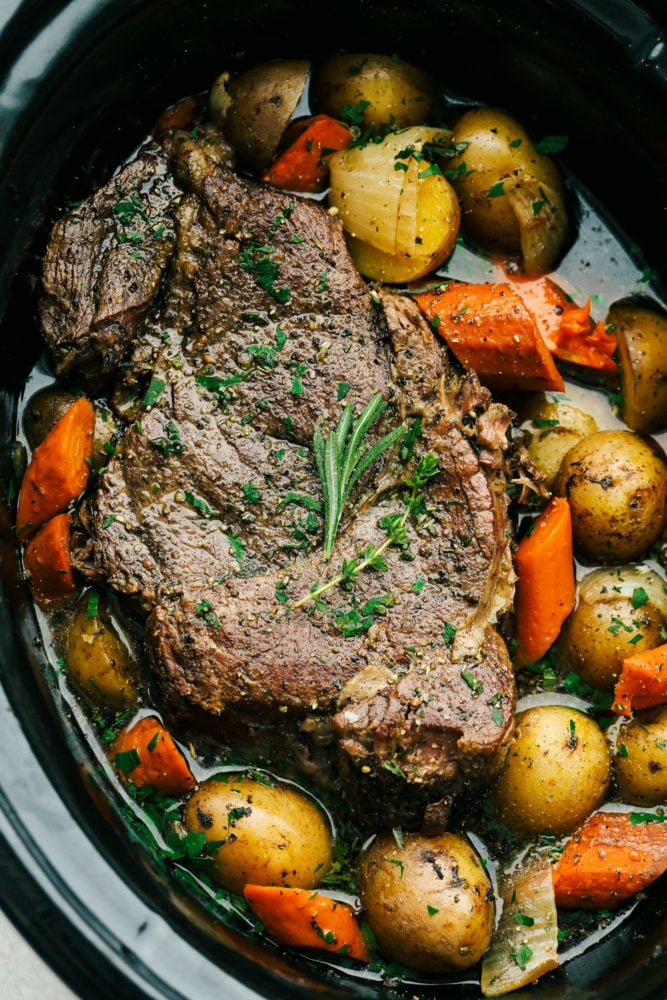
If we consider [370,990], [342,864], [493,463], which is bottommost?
[370,990]

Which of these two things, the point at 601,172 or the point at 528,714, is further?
the point at 601,172

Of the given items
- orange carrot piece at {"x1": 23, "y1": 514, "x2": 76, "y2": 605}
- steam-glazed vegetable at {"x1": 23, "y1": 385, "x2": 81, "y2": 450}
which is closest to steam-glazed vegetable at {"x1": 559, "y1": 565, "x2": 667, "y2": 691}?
orange carrot piece at {"x1": 23, "y1": 514, "x2": 76, "y2": 605}

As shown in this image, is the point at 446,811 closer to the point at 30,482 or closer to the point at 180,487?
the point at 180,487

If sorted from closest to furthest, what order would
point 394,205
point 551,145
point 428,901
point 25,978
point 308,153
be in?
point 428,901
point 25,978
point 394,205
point 308,153
point 551,145

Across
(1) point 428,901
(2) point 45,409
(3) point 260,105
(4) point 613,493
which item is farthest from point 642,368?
(2) point 45,409

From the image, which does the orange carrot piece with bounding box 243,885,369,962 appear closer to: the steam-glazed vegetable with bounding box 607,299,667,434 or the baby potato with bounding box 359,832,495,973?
the baby potato with bounding box 359,832,495,973

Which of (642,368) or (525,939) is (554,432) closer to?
(642,368)

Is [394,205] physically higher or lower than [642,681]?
higher

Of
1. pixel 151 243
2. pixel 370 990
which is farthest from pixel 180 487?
pixel 370 990
